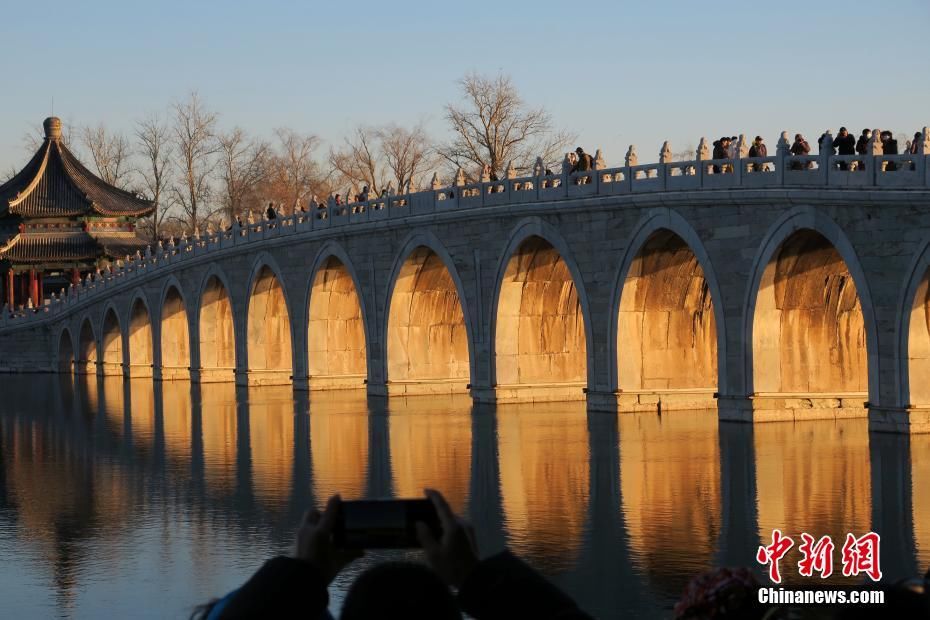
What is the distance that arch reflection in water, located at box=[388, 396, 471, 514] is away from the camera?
776 inches

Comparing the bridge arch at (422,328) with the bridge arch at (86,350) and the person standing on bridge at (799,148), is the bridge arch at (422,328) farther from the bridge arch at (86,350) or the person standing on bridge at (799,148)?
the bridge arch at (86,350)

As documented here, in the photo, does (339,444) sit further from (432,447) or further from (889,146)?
(889,146)

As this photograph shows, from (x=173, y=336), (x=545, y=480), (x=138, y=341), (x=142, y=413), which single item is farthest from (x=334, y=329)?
(x=545, y=480)

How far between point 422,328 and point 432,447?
12.5 metres

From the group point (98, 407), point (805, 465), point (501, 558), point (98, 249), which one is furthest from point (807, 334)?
point (98, 249)

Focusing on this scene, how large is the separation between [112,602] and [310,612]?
8.91 metres

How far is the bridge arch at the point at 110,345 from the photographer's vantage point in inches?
2228

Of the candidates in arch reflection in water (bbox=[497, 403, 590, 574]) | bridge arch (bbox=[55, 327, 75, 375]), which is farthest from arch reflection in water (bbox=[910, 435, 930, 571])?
bridge arch (bbox=[55, 327, 75, 375])

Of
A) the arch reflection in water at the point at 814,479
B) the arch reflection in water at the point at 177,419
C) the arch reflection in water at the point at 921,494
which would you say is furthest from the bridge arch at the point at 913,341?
the arch reflection in water at the point at 177,419

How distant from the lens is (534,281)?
108ft

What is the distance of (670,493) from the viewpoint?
60.5 ft

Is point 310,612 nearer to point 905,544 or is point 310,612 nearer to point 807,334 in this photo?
point 905,544

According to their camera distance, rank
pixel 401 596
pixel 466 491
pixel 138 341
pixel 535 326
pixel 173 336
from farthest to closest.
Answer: pixel 138 341
pixel 173 336
pixel 535 326
pixel 466 491
pixel 401 596

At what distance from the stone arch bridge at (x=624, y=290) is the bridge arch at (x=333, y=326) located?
49mm
